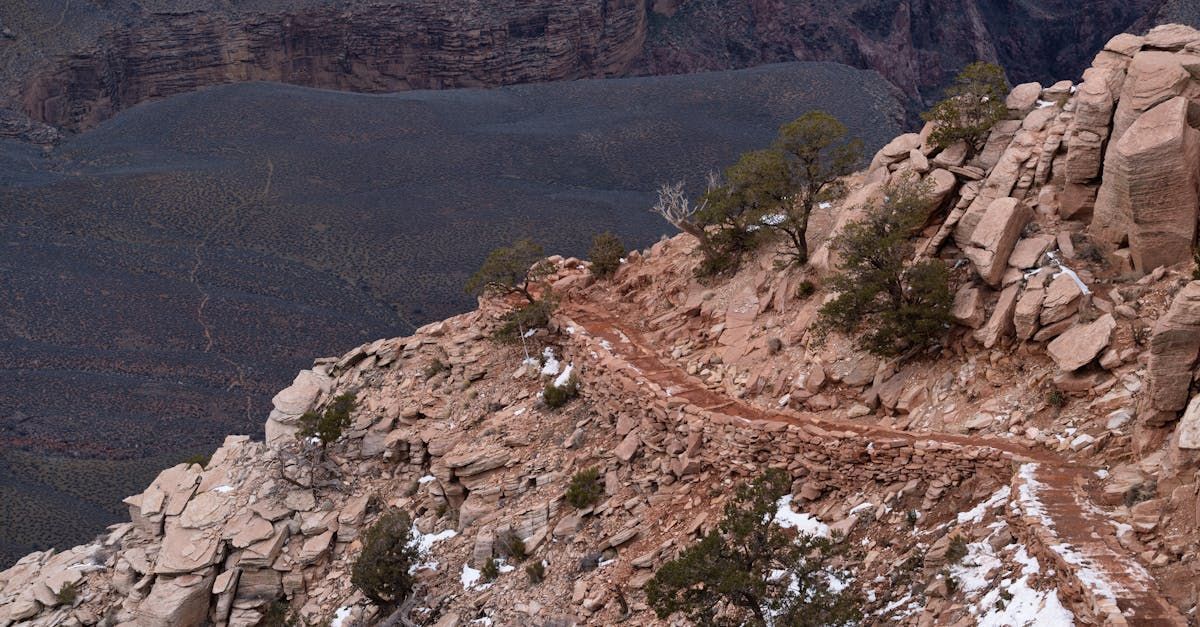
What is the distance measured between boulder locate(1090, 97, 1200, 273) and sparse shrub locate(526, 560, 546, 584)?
36.4ft

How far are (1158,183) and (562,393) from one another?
12.4 m

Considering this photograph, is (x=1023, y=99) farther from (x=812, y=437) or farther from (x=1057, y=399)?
(x=812, y=437)

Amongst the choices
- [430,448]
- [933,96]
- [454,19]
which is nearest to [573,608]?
[430,448]

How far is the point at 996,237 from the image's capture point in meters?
21.2

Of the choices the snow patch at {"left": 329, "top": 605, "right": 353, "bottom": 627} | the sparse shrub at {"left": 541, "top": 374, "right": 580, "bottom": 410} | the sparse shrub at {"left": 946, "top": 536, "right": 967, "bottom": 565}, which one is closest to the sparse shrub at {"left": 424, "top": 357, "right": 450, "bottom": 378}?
the sparse shrub at {"left": 541, "top": 374, "right": 580, "bottom": 410}

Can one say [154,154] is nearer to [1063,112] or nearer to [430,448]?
[430,448]

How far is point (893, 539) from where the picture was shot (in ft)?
60.6

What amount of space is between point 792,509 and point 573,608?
13.3 ft

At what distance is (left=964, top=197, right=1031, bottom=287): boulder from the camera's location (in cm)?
2109

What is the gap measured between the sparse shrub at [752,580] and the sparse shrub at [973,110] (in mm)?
9419

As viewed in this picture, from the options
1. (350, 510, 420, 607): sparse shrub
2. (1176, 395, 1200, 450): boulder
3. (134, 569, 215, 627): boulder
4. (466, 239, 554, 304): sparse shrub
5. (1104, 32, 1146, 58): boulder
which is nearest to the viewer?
(1176, 395, 1200, 450): boulder

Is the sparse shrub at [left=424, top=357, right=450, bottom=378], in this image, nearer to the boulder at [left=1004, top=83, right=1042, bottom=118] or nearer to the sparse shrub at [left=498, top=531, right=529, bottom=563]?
the sparse shrub at [left=498, top=531, right=529, bottom=563]

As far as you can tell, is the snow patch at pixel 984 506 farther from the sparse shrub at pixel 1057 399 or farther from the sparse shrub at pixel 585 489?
the sparse shrub at pixel 585 489

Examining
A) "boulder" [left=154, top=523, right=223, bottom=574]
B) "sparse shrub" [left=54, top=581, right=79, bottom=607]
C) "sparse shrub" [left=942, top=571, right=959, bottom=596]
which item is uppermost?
"sparse shrub" [left=942, top=571, right=959, bottom=596]
